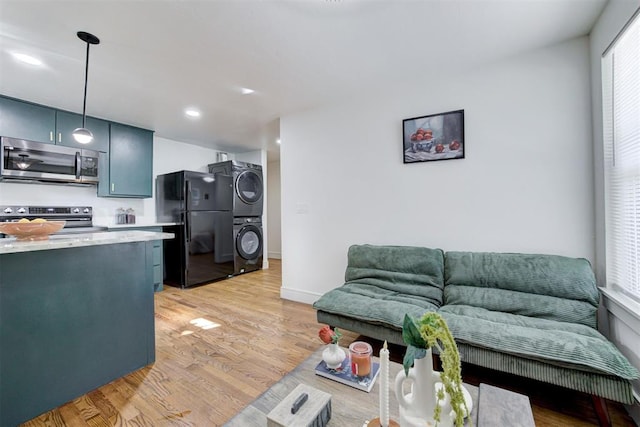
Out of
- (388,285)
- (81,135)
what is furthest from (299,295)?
(81,135)

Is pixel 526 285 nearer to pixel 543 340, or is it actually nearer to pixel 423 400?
pixel 543 340

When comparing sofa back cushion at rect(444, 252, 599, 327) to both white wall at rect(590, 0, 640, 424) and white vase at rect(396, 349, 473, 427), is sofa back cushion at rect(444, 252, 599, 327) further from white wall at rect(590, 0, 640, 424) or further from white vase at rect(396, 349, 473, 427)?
white vase at rect(396, 349, 473, 427)

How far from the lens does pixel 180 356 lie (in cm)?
202

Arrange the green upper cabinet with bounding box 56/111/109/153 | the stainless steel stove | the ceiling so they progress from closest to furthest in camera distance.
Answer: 1. the ceiling
2. the stainless steel stove
3. the green upper cabinet with bounding box 56/111/109/153

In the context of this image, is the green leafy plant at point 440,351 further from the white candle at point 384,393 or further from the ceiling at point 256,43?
the ceiling at point 256,43

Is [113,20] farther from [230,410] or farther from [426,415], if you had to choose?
[426,415]

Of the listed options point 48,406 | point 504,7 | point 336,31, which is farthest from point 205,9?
point 48,406

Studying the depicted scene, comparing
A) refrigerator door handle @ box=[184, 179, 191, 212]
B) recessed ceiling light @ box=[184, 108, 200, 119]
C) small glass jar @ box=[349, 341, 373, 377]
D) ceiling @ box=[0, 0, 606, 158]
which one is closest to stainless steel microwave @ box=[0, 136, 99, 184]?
ceiling @ box=[0, 0, 606, 158]

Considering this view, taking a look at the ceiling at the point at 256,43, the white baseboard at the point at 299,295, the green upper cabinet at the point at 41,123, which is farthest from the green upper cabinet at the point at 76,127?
the white baseboard at the point at 299,295

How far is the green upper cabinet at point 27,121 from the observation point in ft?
8.80

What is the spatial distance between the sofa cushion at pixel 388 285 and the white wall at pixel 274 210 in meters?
3.80

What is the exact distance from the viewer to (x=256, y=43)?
1.90 metres

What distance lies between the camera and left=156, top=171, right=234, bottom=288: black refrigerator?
12.3 feet

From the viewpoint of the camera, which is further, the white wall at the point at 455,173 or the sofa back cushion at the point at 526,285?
the white wall at the point at 455,173
